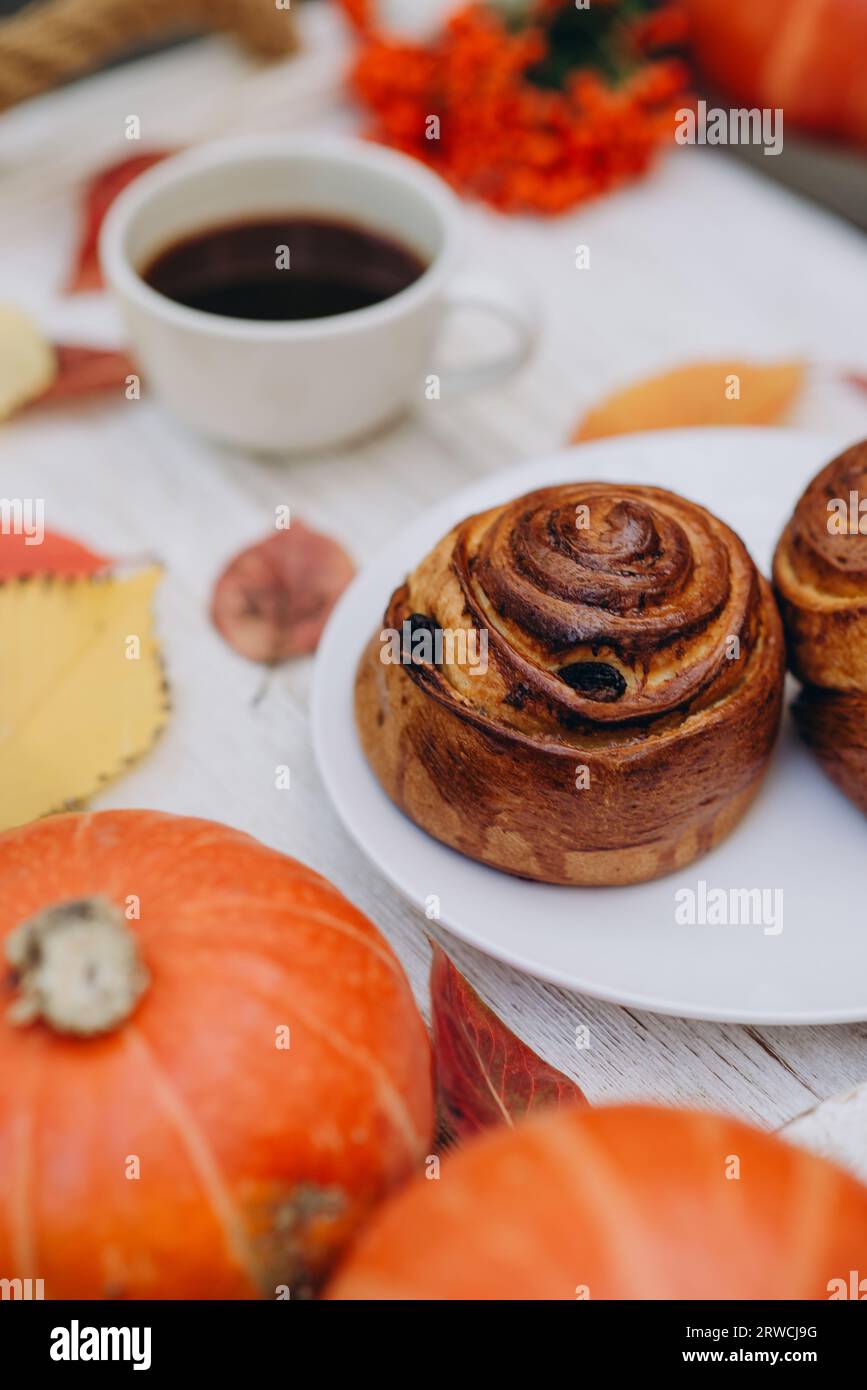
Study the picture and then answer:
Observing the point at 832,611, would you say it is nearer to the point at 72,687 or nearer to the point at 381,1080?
the point at 381,1080

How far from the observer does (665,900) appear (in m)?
0.84

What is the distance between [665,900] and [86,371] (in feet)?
2.85

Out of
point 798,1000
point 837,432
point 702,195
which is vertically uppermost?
point 702,195

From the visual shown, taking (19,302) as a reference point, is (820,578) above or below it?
below

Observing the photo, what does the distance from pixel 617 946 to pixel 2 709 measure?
50cm

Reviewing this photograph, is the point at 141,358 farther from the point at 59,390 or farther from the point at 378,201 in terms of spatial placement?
the point at 378,201

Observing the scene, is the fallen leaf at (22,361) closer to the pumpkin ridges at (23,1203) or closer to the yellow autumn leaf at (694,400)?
the yellow autumn leaf at (694,400)

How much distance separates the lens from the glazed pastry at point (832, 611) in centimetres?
81

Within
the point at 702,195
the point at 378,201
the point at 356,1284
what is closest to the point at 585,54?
the point at 702,195

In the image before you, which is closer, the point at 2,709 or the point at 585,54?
the point at 2,709

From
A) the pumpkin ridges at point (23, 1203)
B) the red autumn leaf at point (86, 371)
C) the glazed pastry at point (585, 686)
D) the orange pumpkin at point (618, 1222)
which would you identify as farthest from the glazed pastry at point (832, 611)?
the red autumn leaf at point (86, 371)

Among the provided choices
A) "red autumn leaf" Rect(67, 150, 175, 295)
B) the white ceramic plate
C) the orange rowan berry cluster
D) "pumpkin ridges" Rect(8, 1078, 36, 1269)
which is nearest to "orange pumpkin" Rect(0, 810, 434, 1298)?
"pumpkin ridges" Rect(8, 1078, 36, 1269)
